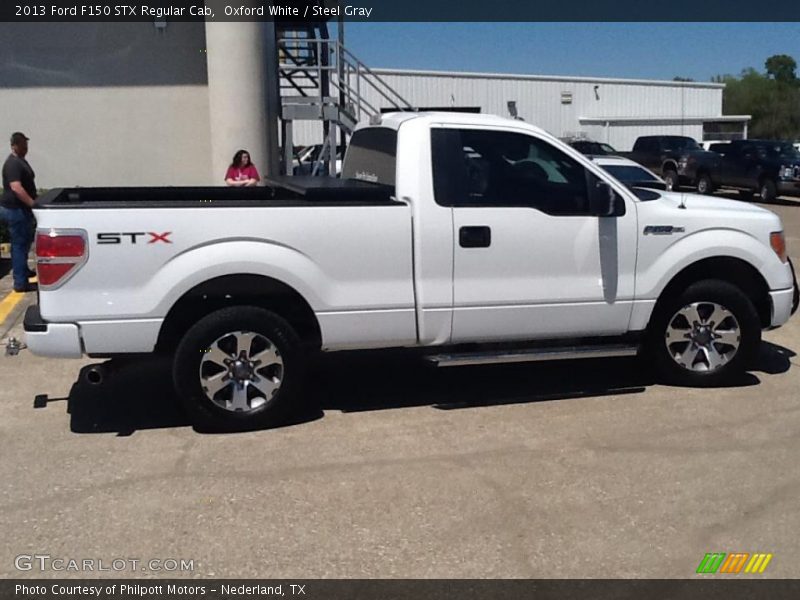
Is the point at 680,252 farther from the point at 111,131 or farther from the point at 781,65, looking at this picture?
the point at 781,65

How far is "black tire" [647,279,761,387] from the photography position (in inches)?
238

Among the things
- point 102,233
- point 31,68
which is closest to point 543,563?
point 102,233

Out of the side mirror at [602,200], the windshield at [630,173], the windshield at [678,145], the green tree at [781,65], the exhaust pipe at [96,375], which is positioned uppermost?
the green tree at [781,65]

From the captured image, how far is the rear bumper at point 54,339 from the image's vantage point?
16.4 ft

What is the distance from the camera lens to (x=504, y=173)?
5.73 metres

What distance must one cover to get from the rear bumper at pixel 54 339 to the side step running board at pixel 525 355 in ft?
7.08

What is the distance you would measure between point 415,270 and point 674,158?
23102 millimetres

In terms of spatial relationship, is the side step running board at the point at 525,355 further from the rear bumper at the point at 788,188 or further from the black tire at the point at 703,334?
the rear bumper at the point at 788,188

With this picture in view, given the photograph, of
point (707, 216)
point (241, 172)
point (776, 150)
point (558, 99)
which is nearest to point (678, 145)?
point (776, 150)

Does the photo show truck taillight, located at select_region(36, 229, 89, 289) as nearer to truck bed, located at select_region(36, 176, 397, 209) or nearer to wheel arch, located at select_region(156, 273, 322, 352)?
truck bed, located at select_region(36, 176, 397, 209)

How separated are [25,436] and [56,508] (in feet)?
3.86

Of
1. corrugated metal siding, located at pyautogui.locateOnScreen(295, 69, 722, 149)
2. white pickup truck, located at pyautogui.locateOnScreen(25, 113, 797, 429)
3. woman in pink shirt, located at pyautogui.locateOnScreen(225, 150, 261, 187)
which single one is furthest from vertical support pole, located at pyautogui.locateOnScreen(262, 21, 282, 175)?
corrugated metal siding, located at pyautogui.locateOnScreen(295, 69, 722, 149)

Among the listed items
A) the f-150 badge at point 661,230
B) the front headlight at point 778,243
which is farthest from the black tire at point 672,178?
the f-150 badge at point 661,230

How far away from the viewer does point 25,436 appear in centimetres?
530
